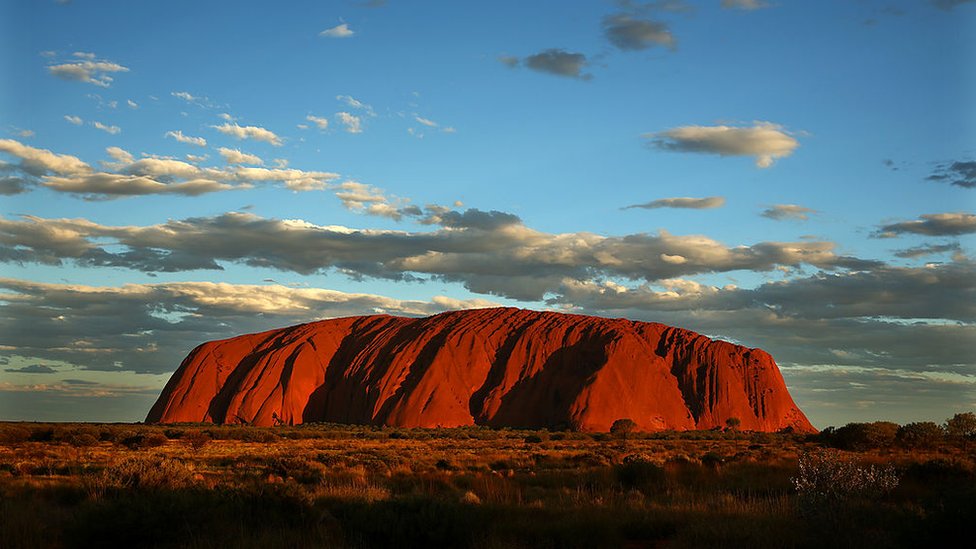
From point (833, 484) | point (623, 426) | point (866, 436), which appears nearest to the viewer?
point (833, 484)

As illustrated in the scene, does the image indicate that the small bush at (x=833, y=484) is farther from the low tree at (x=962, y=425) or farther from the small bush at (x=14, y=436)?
the small bush at (x=14, y=436)

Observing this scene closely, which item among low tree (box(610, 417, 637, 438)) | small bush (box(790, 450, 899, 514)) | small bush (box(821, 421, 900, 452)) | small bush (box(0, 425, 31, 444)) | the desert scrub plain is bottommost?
low tree (box(610, 417, 637, 438))

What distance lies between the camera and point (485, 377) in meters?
81.2

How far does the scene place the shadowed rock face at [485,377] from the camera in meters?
75.6

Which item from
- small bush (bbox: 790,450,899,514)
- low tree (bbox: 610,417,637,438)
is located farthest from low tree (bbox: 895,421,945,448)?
low tree (bbox: 610,417,637,438)

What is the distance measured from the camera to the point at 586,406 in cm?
7238

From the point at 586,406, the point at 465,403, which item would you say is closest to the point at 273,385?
the point at 465,403

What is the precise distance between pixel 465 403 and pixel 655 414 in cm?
1958

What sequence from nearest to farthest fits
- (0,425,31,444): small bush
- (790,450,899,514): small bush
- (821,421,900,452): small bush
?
(790,450,899,514): small bush < (821,421,900,452): small bush < (0,425,31,444): small bush

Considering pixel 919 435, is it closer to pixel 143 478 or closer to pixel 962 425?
pixel 962 425

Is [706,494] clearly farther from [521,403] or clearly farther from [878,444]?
[521,403]

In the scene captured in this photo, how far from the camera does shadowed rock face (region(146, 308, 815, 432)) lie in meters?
75.6

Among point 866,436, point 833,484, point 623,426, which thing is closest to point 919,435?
point 866,436

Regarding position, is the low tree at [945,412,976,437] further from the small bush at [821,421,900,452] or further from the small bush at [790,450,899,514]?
the small bush at [790,450,899,514]
